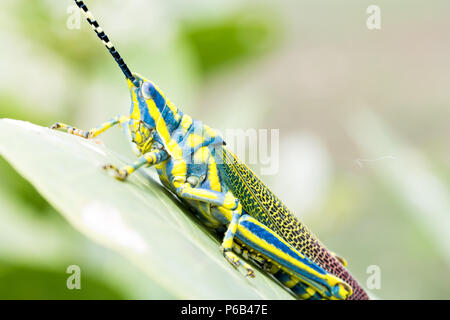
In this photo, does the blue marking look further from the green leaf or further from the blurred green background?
the green leaf

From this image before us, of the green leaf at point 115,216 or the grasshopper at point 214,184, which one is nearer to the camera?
the green leaf at point 115,216

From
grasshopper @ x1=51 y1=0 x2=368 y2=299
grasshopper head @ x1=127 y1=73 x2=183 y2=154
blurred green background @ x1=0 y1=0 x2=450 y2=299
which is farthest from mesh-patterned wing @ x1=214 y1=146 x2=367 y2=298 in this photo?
blurred green background @ x1=0 y1=0 x2=450 y2=299

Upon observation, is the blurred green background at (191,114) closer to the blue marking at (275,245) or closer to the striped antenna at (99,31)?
the striped antenna at (99,31)

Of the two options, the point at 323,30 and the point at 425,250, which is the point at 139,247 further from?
the point at 323,30

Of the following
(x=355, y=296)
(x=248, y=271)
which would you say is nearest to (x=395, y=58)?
(x=355, y=296)

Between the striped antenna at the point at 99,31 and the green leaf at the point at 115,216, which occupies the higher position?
the striped antenna at the point at 99,31

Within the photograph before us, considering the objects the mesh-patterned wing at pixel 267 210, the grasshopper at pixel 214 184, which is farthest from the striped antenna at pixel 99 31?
the mesh-patterned wing at pixel 267 210

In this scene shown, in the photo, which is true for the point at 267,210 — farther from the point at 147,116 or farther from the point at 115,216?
the point at 115,216
